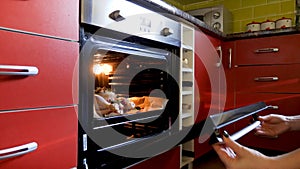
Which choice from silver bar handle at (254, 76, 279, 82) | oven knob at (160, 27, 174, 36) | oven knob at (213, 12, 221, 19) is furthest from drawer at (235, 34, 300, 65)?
oven knob at (160, 27, 174, 36)

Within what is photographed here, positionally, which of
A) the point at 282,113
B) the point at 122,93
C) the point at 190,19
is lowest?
the point at 282,113

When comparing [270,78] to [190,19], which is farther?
[270,78]

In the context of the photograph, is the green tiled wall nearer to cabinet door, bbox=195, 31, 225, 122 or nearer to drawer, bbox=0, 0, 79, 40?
cabinet door, bbox=195, 31, 225, 122

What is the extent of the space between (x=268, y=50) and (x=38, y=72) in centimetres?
154

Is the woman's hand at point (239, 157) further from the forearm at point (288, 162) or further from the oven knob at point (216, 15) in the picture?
the oven knob at point (216, 15)

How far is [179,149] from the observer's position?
1.22 meters

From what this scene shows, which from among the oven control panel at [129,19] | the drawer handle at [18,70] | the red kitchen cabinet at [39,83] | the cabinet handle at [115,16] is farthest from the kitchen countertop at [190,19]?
the drawer handle at [18,70]

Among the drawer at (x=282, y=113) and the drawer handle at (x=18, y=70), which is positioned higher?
the drawer handle at (x=18, y=70)

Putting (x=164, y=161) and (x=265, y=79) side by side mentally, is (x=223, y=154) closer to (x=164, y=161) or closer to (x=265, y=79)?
(x=164, y=161)

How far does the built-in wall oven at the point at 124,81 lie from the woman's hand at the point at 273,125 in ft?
1.22

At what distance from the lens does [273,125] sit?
31.0 inches

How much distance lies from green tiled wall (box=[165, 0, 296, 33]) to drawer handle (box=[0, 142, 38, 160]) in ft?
6.76

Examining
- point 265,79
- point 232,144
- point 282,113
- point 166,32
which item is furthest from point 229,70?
point 232,144

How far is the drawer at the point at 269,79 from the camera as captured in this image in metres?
1.54
